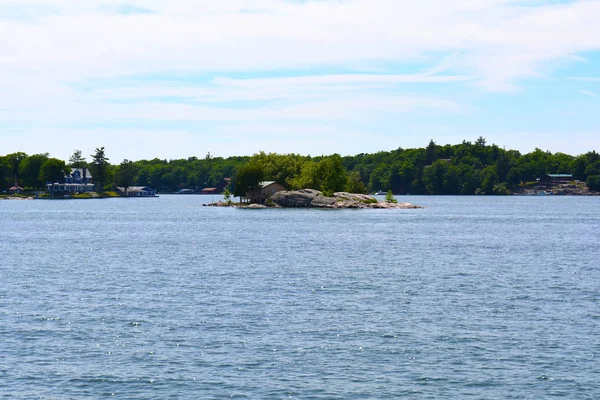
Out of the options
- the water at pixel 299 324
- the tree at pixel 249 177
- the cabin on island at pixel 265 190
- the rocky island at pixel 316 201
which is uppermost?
the tree at pixel 249 177

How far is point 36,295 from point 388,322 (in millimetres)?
21614

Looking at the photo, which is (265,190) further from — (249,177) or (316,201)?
(316,201)

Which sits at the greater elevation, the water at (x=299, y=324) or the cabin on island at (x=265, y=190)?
→ the cabin on island at (x=265, y=190)

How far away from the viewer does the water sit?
27.4 meters

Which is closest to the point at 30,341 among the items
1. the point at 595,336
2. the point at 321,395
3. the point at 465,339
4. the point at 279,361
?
the point at 279,361

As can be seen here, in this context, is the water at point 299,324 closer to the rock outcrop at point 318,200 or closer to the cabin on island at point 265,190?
the rock outcrop at point 318,200

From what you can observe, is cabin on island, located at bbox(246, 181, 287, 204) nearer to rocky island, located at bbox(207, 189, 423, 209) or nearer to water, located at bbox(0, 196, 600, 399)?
rocky island, located at bbox(207, 189, 423, 209)

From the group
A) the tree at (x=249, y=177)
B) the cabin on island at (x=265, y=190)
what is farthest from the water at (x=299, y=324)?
the cabin on island at (x=265, y=190)

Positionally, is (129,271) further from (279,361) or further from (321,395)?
(321,395)

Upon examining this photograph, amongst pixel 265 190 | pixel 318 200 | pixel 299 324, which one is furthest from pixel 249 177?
pixel 299 324

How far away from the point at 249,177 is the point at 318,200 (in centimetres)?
1699

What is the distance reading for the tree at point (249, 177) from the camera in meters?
177

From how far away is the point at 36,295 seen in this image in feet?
150

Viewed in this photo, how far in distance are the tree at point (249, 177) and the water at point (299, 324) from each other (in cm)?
10218
